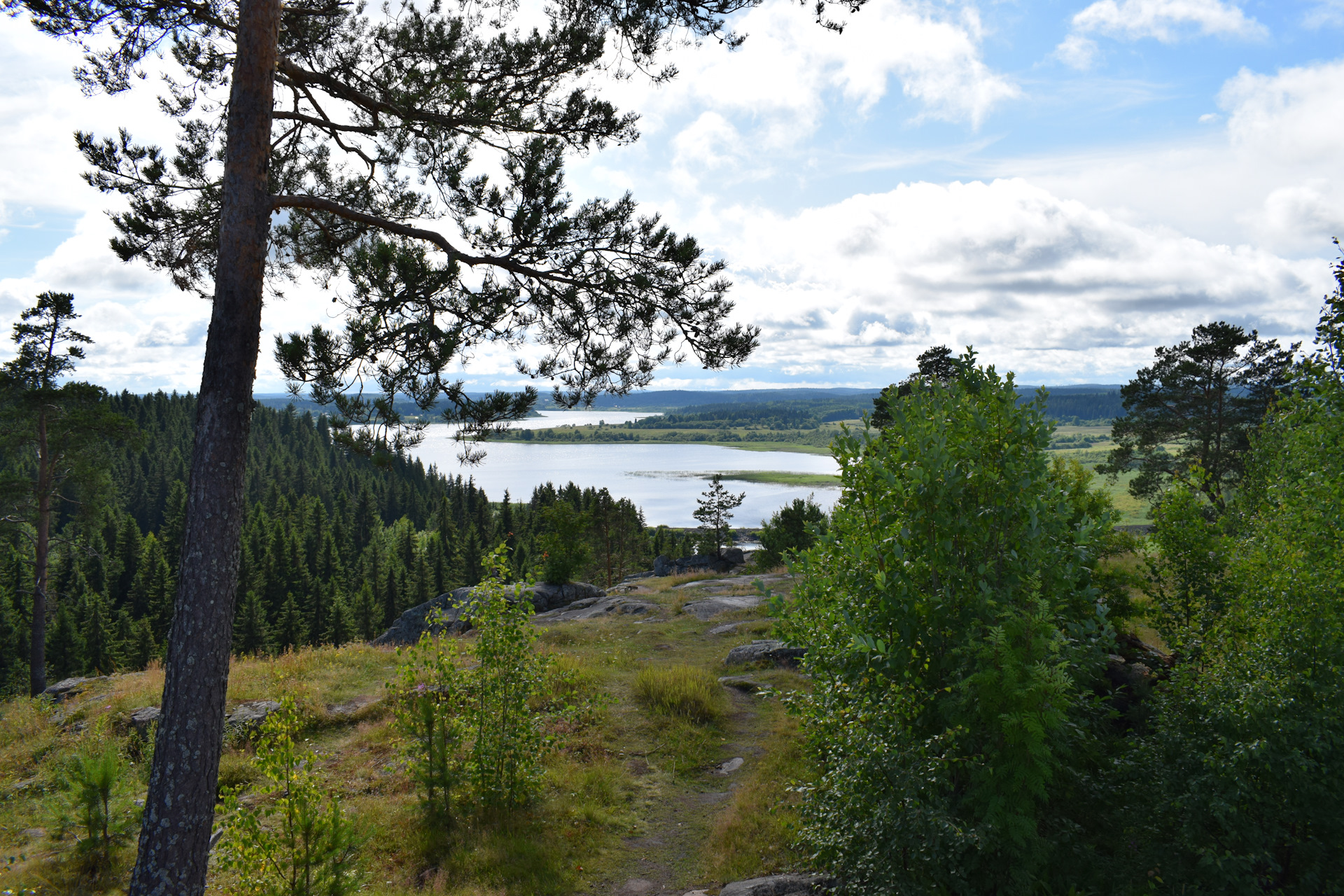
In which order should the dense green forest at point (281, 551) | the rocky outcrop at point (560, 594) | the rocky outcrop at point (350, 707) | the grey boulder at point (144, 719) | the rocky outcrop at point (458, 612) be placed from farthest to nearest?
the dense green forest at point (281, 551)
the rocky outcrop at point (560, 594)
the rocky outcrop at point (458, 612)
the rocky outcrop at point (350, 707)
the grey boulder at point (144, 719)

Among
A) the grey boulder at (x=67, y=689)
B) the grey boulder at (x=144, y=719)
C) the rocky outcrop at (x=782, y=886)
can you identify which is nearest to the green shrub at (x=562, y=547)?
the grey boulder at (x=67, y=689)

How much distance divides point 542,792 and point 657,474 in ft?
451

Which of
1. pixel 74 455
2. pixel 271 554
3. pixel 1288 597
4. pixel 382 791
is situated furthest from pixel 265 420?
pixel 1288 597

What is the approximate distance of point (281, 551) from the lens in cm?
5778

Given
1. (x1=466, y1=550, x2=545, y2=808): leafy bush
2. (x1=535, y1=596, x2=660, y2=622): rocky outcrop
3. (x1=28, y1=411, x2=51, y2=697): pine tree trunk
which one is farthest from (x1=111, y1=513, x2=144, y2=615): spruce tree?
(x1=466, y1=550, x2=545, y2=808): leafy bush

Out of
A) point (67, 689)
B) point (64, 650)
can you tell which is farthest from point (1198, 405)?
point (64, 650)

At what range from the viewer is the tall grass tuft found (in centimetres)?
980

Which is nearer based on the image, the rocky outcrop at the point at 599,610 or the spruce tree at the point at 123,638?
the rocky outcrop at the point at 599,610

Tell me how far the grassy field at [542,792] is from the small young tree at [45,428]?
10945 mm

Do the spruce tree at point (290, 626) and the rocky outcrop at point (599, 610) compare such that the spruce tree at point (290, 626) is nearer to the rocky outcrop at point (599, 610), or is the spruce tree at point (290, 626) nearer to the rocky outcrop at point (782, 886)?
the rocky outcrop at point (599, 610)

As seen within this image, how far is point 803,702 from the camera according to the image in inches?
217

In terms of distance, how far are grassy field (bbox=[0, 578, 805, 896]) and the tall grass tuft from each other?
50 millimetres

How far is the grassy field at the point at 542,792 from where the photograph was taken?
19.1ft

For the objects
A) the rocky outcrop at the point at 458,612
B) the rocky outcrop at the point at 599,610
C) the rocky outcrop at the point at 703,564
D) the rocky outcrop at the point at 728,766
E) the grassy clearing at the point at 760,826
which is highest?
the grassy clearing at the point at 760,826
